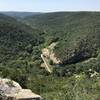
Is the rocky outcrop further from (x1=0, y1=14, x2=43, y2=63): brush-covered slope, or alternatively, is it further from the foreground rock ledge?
the foreground rock ledge

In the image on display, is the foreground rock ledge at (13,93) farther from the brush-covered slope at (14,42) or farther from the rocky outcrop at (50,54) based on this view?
the brush-covered slope at (14,42)

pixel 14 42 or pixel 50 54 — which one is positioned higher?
pixel 50 54

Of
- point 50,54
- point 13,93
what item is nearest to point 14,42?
point 50,54

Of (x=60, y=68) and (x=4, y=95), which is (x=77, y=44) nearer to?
(x=60, y=68)

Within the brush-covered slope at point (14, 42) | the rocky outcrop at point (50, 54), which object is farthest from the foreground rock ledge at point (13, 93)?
the brush-covered slope at point (14, 42)

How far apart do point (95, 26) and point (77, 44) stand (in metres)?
18.4

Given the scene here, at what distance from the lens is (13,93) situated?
1944cm

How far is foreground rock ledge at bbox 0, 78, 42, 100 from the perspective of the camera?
18297 millimetres

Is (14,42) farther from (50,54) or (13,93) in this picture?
(13,93)

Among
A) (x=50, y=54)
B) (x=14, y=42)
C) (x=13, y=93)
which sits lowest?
(x=14, y=42)

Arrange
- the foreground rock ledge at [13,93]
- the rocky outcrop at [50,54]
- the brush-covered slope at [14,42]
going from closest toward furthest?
the foreground rock ledge at [13,93] < the rocky outcrop at [50,54] < the brush-covered slope at [14,42]

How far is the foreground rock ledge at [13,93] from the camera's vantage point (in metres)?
18.3

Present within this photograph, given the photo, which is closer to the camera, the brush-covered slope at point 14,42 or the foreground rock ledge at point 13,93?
the foreground rock ledge at point 13,93

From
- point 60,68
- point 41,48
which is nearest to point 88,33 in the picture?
point 41,48
